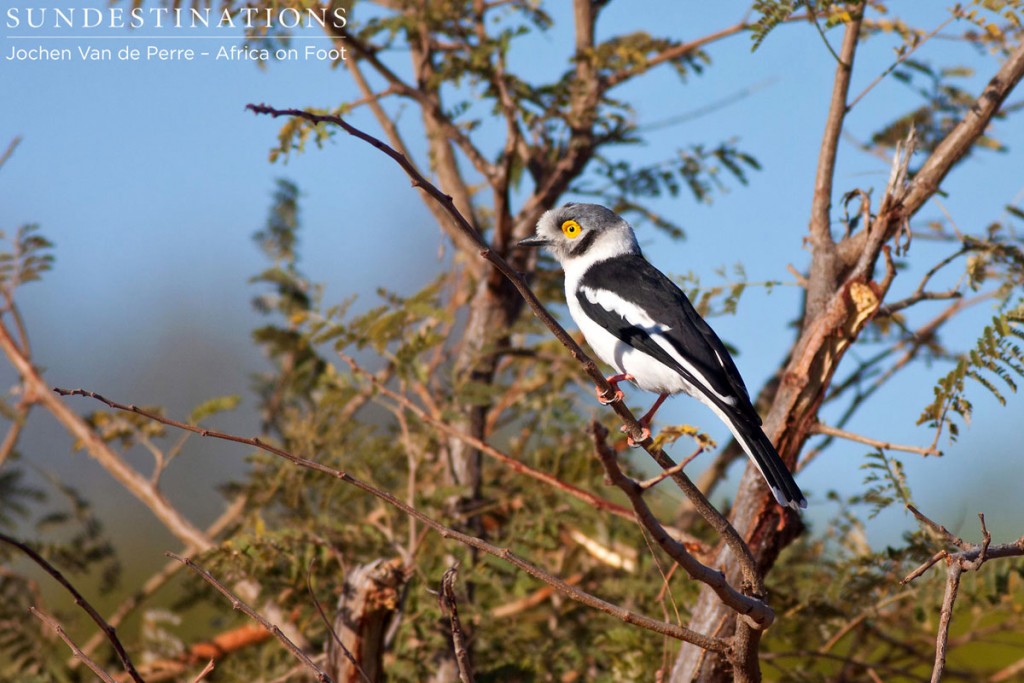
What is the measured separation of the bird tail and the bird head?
1021 mm

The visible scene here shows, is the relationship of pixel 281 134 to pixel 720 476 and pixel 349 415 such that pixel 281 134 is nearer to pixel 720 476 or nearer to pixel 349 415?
pixel 349 415

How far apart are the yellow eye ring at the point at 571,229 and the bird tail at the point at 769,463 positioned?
42.5 inches

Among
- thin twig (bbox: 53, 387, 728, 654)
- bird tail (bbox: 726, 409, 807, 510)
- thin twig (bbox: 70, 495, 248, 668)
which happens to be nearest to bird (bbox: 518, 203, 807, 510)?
bird tail (bbox: 726, 409, 807, 510)

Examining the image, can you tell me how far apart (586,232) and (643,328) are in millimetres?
680

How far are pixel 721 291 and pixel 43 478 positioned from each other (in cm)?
326

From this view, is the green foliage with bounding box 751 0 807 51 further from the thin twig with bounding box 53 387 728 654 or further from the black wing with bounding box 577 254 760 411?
the thin twig with bounding box 53 387 728 654

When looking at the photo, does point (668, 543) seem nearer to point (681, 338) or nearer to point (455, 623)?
point (455, 623)

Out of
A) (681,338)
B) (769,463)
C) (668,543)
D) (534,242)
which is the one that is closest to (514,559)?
(668,543)

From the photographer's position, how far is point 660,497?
416cm

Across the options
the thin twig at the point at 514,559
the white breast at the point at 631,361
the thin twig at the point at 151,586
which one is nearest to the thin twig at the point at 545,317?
the thin twig at the point at 514,559

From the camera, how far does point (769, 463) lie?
8.43 ft

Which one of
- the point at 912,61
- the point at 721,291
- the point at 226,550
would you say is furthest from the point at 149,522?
the point at 912,61

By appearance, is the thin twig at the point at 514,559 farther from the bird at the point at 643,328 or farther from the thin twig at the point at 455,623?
the bird at the point at 643,328

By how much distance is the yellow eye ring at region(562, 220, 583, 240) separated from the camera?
3.52 meters
